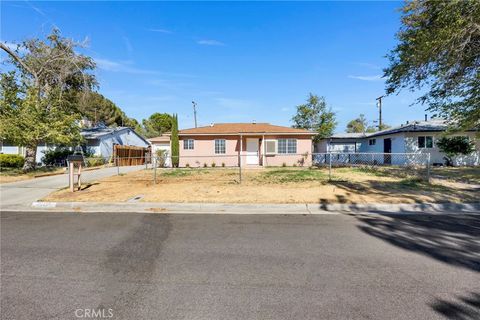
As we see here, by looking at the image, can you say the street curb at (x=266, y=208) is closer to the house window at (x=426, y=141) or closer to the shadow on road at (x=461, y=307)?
the shadow on road at (x=461, y=307)

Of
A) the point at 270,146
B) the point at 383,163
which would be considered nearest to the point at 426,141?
the point at 383,163

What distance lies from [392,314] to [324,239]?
2261 millimetres

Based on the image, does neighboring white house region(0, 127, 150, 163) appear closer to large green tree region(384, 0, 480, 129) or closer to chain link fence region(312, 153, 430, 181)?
chain link fence region(312, 153, 430, 181)

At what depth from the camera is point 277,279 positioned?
129 inches

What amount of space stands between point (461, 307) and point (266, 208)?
5.06 metres

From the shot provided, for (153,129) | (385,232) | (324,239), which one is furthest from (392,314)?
(153,129)

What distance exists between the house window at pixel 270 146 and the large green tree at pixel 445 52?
9.47 m

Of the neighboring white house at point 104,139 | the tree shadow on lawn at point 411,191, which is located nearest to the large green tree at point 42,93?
the neighboring white house at point 104,139

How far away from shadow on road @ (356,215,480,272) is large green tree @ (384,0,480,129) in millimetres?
7304

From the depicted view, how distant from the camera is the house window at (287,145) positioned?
21844 millimetres

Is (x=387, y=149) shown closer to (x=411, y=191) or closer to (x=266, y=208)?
(x=411, y=191)

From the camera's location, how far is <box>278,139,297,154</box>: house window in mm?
21844

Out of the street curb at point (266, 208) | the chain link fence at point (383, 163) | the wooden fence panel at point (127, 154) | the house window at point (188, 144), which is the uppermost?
the house window at point (188, 144)

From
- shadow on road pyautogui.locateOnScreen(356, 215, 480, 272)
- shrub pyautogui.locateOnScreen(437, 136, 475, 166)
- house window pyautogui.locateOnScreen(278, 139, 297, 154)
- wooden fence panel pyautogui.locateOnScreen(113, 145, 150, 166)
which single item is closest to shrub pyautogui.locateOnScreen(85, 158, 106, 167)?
wooden fence panel pyautogui.locateOnScreen(113, 145, 150, 166)
